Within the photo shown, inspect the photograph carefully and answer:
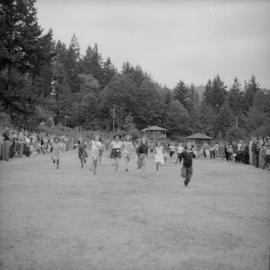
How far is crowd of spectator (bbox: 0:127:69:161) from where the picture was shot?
2215 cm

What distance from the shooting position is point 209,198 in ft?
33.8

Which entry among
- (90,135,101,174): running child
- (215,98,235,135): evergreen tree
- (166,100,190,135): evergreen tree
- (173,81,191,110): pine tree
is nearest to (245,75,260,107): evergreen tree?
(215,98,235,135): evergreen tree

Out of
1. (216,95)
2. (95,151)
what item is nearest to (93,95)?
(216,95)

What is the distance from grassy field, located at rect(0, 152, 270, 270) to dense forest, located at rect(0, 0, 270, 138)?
22.0 metres

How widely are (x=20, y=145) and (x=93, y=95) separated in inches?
2543

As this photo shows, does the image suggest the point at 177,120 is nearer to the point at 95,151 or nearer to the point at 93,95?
the point at 93,95

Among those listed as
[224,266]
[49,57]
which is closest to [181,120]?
[49,57]

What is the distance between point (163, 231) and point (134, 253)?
1359 mm

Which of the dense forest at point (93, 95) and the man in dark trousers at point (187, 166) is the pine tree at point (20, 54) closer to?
the dense forest at point (93, 95)

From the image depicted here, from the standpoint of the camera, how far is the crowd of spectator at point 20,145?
72.7ft

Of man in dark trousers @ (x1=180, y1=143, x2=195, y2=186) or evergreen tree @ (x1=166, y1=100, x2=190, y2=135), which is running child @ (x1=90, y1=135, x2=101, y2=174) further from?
evergreen tree @ (x1=166, y1=100, x2=190, y2=135)

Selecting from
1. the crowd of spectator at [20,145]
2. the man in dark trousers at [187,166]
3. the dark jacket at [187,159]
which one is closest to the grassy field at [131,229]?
the man in dark trousers at [187,166]

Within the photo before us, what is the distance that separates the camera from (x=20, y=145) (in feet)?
87.5

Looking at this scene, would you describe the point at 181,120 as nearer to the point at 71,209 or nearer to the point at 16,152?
the point at 16,152
